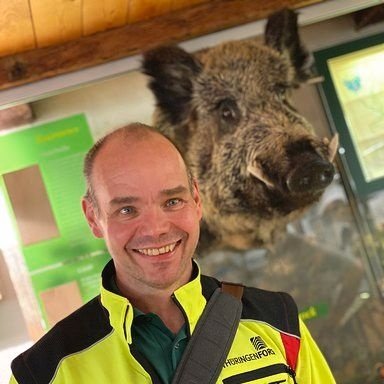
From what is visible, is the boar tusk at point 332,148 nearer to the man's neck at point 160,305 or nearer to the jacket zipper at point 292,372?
the jacket zipper at point 292,372

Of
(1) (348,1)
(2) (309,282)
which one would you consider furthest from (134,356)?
(1) (348,1)

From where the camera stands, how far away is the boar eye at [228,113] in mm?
2738

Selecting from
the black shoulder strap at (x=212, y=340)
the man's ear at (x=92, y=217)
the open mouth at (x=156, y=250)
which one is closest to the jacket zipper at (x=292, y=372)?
the black shoulder strap at (x=212, y=340)

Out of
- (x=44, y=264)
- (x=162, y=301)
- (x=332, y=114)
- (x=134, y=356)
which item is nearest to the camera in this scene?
(x=134, y=356)

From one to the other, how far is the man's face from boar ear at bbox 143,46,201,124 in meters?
1.34

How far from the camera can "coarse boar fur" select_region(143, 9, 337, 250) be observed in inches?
106

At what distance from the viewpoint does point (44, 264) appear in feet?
8.50

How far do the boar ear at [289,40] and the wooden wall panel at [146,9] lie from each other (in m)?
0.53

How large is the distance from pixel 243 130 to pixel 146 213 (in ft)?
4.78

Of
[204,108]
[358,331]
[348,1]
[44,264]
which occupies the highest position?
[348,1]

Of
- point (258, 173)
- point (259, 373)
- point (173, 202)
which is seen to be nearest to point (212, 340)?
point (259, 373)

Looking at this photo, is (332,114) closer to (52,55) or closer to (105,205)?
(52,55)

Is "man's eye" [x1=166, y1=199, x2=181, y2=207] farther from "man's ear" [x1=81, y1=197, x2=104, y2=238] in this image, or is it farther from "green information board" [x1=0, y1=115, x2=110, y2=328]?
"green information board" [x1=0, y1=115, x2=110, y2=328]

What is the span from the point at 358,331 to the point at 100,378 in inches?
68.7
